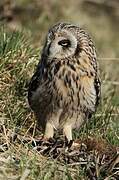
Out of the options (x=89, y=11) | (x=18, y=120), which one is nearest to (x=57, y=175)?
(x=18, y=120)

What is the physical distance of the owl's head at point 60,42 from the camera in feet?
20.1

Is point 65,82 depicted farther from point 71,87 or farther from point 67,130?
point 67,130

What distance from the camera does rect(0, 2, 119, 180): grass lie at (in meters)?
5.34

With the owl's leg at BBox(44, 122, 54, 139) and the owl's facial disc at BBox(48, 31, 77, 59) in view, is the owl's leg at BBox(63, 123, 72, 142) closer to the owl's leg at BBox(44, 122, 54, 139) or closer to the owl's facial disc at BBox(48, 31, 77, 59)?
the owl's leg at BBox(44, 122, 54, 139)

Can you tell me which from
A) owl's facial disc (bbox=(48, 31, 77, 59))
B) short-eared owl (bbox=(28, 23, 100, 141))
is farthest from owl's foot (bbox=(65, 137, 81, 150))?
owl's facial disc (bbox=(48, 31, 77, 59))

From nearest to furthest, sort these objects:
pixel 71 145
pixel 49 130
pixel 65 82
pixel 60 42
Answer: pixel 71 145 < pixel 60 42 < pixel 65 82 < pixel 49 130

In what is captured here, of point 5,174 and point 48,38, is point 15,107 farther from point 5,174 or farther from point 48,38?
point 5,174

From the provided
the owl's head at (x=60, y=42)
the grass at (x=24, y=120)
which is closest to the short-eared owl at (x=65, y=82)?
the owl's head at (x=60, y=42)

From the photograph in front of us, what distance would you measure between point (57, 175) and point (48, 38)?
1339mm

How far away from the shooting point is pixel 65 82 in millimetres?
6414

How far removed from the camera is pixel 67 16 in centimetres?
1168

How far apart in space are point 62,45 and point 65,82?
39 centimetres

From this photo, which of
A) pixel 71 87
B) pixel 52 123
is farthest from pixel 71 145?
pixel 52 123

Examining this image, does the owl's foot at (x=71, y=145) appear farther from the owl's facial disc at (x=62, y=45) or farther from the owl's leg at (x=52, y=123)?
the owl's facial disc at (x=62, y=45)
